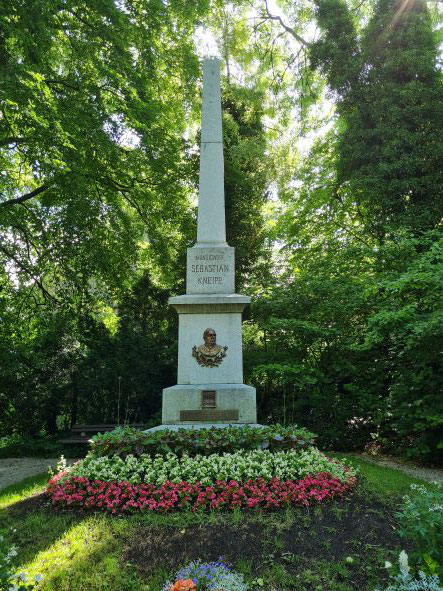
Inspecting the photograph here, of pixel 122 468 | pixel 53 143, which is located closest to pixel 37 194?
pixel 53 143

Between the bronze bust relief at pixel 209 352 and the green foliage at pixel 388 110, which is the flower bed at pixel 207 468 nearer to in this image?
the bronze bust relief at pixel 209 352

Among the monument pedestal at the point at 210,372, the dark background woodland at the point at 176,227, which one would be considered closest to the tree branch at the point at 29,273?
the dark background woodland at the point at 176,227

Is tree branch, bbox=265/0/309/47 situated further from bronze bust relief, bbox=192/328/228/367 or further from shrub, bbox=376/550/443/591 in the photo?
shrub, bbox=376/550/443/591

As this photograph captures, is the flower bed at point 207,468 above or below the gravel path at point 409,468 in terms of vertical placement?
above

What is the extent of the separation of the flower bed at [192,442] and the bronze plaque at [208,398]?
87 cm

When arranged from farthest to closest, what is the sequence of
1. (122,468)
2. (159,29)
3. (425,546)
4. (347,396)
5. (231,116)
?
Answer: (231,116) → (159,29) → (347,396) → (122,468) → (425,546)

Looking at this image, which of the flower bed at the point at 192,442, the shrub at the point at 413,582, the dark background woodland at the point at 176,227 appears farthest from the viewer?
the dark background woodland at the point at 176,227

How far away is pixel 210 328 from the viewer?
285 inches

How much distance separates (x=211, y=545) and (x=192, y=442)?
1.96m

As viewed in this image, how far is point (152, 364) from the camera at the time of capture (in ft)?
36.7

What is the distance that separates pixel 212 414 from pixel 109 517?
2.62 metres

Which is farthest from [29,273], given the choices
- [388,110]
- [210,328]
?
[388,110]

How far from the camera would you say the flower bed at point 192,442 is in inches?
222

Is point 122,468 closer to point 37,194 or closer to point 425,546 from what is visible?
point 425,546
